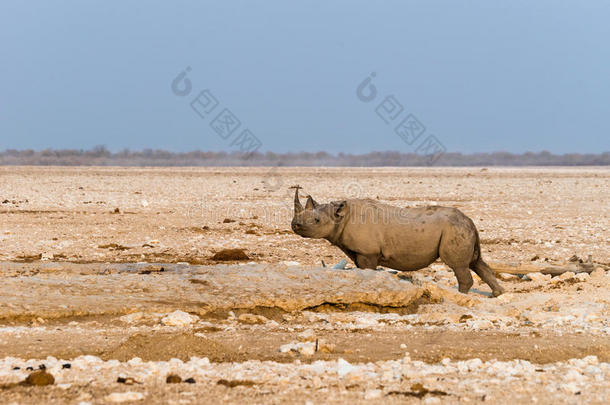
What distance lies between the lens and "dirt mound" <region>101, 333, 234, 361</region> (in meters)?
6.66

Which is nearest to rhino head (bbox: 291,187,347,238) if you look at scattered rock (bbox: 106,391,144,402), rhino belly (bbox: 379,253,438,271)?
→ rhino belly (bbox: 379,253,438,271)

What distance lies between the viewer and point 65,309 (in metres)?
8.55

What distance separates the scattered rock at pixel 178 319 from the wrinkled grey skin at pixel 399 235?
10.3 ft

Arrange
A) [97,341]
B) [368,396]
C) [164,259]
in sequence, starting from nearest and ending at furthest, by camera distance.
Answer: [368,396], [97,341], [164,259]

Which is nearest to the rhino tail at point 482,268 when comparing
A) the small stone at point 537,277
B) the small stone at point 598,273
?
the small stone at point 537,277

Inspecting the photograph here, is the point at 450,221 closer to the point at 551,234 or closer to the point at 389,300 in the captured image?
the point at 389,300

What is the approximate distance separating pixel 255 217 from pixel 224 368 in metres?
15.3

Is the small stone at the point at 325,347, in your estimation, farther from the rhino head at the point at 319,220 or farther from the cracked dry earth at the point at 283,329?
the rhino head at the point at 319,220

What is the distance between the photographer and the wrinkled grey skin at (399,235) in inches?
443

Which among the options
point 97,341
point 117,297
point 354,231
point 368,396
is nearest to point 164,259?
point 354,231

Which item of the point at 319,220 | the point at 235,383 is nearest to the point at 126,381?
the point at 235,383

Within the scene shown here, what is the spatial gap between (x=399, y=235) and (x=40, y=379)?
646 cm

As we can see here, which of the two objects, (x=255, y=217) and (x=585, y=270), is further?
(x=255, y=217)

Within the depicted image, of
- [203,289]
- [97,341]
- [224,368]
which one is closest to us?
[224,368]
